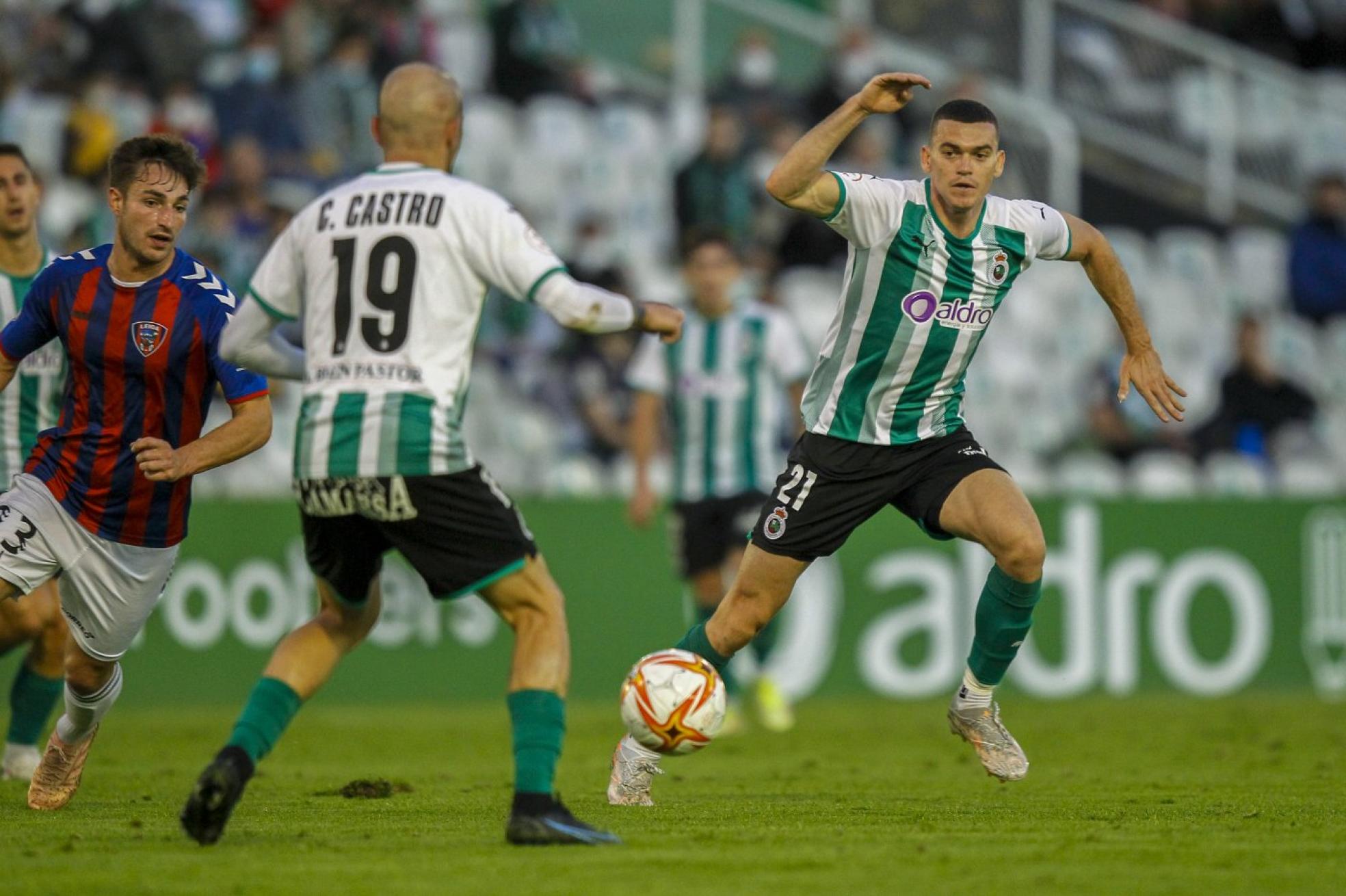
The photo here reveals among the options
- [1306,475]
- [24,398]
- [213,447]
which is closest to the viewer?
[213,447]

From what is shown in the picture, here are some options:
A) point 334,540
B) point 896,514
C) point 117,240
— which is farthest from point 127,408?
point 896,514

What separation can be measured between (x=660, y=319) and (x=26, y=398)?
3849 millimetres

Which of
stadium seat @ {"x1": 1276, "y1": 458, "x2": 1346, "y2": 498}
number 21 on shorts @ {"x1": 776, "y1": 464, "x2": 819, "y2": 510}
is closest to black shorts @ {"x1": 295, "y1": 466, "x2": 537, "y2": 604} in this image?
number 21 on shorts @ {"x1": 776, "y1": 464, "x2": 819, "y2": 510}

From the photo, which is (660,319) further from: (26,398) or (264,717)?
(26,398)

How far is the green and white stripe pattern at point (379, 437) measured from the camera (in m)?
5.69

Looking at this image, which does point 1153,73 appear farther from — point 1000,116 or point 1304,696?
point 1304,696

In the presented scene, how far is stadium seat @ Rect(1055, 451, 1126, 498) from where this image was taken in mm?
16047

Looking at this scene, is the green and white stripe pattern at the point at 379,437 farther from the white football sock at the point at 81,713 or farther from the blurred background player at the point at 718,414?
the blurred background player at the point at 718,414

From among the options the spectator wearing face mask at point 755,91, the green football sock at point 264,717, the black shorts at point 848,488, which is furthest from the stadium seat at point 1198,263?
the green football sock at point 264,717

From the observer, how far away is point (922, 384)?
7449 mm

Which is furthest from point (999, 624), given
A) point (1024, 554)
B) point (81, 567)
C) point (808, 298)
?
point (808, 298)

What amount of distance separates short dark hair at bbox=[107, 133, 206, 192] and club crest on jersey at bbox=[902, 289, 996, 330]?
2809 millimetres

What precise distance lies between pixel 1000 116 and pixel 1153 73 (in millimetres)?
1863

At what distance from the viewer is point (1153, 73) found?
18.5 m
